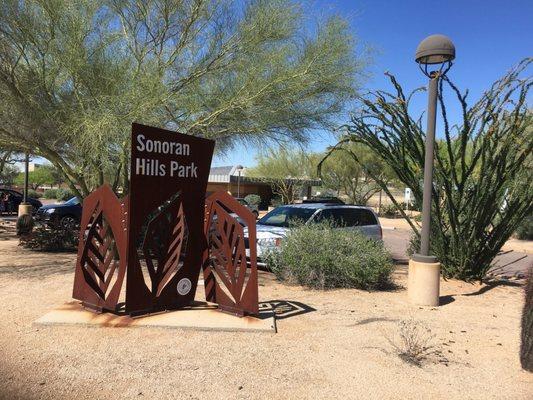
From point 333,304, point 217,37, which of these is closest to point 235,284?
point 333,304

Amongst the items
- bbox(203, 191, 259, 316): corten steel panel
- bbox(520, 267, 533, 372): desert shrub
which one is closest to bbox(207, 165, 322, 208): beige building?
bbox(203, 191, 259, 316): corten steel panel

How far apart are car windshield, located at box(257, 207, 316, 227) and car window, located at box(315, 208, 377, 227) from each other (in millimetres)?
285

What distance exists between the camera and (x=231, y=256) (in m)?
6.60

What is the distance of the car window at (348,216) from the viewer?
1145cm

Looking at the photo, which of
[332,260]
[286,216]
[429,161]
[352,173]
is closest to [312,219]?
[286,216]

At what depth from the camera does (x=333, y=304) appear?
7582 mm

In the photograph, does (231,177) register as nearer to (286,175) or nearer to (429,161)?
(286,175)

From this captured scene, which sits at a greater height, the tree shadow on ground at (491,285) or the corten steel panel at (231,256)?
the corten steel panel at (231,256)

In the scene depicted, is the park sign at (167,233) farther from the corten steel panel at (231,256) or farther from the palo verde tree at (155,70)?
the palo verde tree at (155,70)

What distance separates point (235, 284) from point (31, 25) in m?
5.31

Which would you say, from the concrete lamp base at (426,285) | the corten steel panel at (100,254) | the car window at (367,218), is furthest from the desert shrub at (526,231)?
the corten steel panel at (100,254)

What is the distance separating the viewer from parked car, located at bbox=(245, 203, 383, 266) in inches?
422

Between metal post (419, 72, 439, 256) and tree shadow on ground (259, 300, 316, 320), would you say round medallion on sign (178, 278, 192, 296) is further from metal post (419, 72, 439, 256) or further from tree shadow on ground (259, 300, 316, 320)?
metal post (419, 72, 439, 256)

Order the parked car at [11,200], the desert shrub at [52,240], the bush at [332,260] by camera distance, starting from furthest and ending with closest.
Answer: the parked car at [11,200] < the desert shrub at [52,240] < the bush at [332,260]
